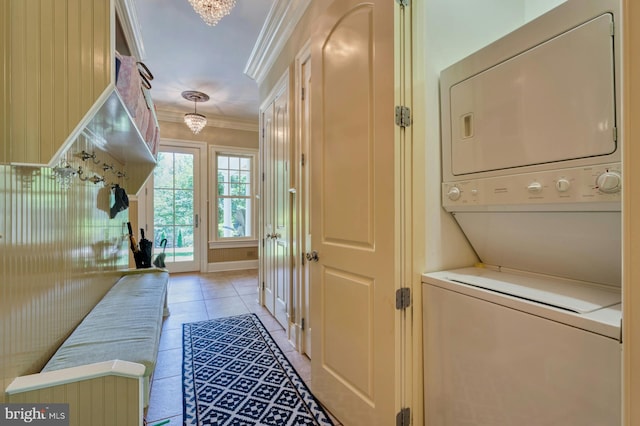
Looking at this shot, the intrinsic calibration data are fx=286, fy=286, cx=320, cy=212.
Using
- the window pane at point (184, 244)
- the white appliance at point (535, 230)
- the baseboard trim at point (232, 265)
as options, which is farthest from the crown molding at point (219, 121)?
the white appliance at point (535, 230)

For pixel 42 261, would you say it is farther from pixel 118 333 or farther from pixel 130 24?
pixel 130 24

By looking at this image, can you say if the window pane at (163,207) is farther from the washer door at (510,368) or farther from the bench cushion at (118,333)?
the washer door at (510,368)

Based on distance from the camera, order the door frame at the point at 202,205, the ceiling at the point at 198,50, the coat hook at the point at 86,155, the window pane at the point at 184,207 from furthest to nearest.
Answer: the door frame at the point at 202,205
the window pane at the point at 184,207
the ceiling at the point at 198,50
the coat hook at the point at 86,155

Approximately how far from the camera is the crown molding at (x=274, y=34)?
2.38m

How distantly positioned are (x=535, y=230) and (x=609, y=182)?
323 mm

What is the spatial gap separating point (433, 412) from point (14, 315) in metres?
1.62

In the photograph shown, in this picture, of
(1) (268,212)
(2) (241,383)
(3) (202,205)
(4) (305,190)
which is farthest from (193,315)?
(3) (202,205)

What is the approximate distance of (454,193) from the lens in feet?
4.21

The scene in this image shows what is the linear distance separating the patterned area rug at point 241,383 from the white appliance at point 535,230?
0.84 metres

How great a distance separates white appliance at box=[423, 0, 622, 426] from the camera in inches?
32.0

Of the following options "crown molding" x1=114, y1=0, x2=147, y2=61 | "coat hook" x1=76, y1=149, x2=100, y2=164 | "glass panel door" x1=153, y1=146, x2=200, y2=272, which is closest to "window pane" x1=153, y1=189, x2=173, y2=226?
"glass panel door" x1=153, y1=146, x2=200, y2=272

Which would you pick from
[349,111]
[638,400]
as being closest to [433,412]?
[638,400]

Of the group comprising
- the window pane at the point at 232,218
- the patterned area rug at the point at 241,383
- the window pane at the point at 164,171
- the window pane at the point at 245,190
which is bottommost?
the patterned area rug at the point at 241,383

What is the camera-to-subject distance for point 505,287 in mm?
1050
